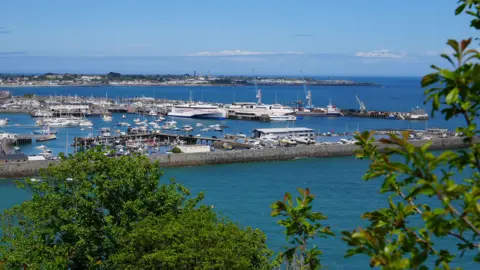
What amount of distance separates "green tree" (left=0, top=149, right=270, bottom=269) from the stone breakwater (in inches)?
380

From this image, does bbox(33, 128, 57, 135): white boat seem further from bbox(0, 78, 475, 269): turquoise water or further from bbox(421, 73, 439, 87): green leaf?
bbox(421, 73, 439, 87): green leaf

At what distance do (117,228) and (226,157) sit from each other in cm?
1265

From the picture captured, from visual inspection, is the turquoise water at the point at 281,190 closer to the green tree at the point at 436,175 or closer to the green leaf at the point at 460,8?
the green tree at the point at 436,175

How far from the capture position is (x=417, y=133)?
25.0m

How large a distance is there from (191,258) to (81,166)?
5.84 feet

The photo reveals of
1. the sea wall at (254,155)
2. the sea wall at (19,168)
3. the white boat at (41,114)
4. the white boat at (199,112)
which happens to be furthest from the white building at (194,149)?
the white boat at (41,114)

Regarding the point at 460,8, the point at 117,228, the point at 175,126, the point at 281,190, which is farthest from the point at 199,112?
the point at 460,8

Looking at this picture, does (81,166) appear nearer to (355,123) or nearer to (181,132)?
(181,132)

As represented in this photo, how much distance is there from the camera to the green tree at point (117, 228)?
4.80m

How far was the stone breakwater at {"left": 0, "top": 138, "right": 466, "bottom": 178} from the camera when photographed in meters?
15.5

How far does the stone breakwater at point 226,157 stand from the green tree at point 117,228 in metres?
9.65

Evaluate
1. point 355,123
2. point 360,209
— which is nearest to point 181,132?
point 355,123

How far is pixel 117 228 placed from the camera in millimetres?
5305

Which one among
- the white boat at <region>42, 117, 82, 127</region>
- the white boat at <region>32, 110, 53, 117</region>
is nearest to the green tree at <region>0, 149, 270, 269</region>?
the white boat at <region>42, 117, 82, 127</region>
